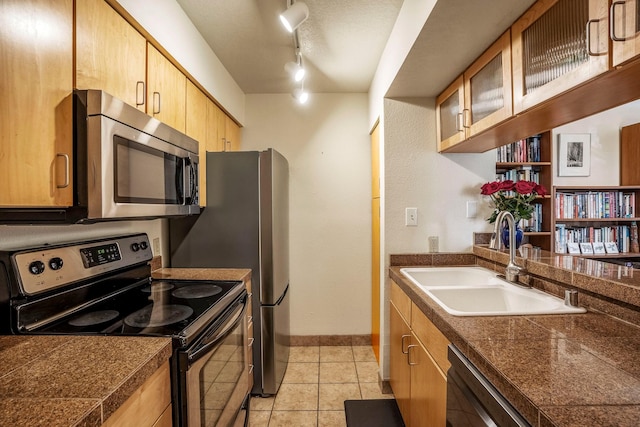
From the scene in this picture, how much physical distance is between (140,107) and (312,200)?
183 cm

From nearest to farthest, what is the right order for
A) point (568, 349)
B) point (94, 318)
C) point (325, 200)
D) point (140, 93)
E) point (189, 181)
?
point (568, 349), point (94, 318), point (140, 93), point (189, 181), point (325, 200)

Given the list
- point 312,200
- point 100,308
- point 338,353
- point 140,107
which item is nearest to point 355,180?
point 312,200

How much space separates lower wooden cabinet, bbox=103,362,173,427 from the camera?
780 millimetres

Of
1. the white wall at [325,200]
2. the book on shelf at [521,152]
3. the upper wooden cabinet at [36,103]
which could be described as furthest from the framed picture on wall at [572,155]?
the upper wooden cabinet at [36,103]

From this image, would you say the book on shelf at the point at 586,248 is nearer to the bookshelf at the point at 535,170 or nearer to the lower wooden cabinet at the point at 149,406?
the bookshelf at the point at 535,170

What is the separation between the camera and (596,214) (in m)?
2.90

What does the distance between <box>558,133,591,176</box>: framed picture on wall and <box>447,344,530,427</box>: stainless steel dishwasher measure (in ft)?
8.65

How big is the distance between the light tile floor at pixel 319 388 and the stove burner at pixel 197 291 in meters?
0.97

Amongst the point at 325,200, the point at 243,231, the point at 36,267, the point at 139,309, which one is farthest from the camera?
the point at 325,200

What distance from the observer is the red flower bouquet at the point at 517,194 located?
6.51ft

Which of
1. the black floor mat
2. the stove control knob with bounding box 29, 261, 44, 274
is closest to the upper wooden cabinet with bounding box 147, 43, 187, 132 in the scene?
the stove control knob with bounding box 29, 261, 44, 274

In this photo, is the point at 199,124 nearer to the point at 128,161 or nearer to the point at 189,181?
the point at 189,181

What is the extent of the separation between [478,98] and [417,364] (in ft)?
4.59

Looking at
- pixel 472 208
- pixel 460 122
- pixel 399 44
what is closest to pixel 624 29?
pixel 460 122
